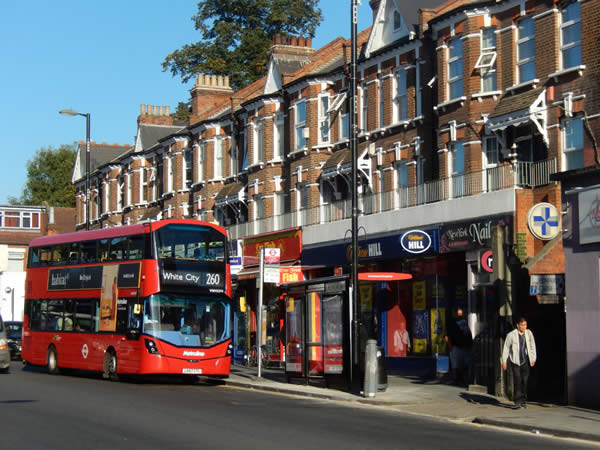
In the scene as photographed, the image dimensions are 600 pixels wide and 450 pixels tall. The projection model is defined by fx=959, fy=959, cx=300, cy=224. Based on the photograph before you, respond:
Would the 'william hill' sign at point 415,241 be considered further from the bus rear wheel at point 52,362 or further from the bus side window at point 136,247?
the bus rear wheel at point 52,362

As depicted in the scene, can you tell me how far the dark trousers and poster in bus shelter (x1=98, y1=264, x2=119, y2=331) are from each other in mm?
12182

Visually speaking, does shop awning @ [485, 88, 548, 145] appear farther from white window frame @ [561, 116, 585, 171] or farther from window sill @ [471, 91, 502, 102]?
white window frame @ [561, 116, 585, 171]

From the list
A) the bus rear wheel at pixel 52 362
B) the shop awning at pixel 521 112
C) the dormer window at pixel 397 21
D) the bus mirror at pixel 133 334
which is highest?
the dormer window at pixel 397 21

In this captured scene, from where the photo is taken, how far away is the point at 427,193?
29.6 metres

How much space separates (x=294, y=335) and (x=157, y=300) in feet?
12.2

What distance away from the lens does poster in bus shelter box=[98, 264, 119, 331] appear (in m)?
26.4

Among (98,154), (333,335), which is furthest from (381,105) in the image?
(98,154)

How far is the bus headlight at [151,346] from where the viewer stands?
25.0m

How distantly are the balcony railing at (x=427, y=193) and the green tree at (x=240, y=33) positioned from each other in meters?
24.8

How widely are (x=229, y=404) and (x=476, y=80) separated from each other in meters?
13.5

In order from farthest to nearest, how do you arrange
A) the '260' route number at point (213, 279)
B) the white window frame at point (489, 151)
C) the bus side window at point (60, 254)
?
the bus side window at point (60, 254) < the white window frame at point (489, 151) < the '260' route number at point (213, 279)

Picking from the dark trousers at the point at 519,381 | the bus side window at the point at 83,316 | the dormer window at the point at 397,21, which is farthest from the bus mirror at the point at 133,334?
the dormer window at the point at 397,21

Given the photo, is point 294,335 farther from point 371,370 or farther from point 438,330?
point 438,330

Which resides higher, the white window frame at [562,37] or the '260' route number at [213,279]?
the white window frame at [562,37]
